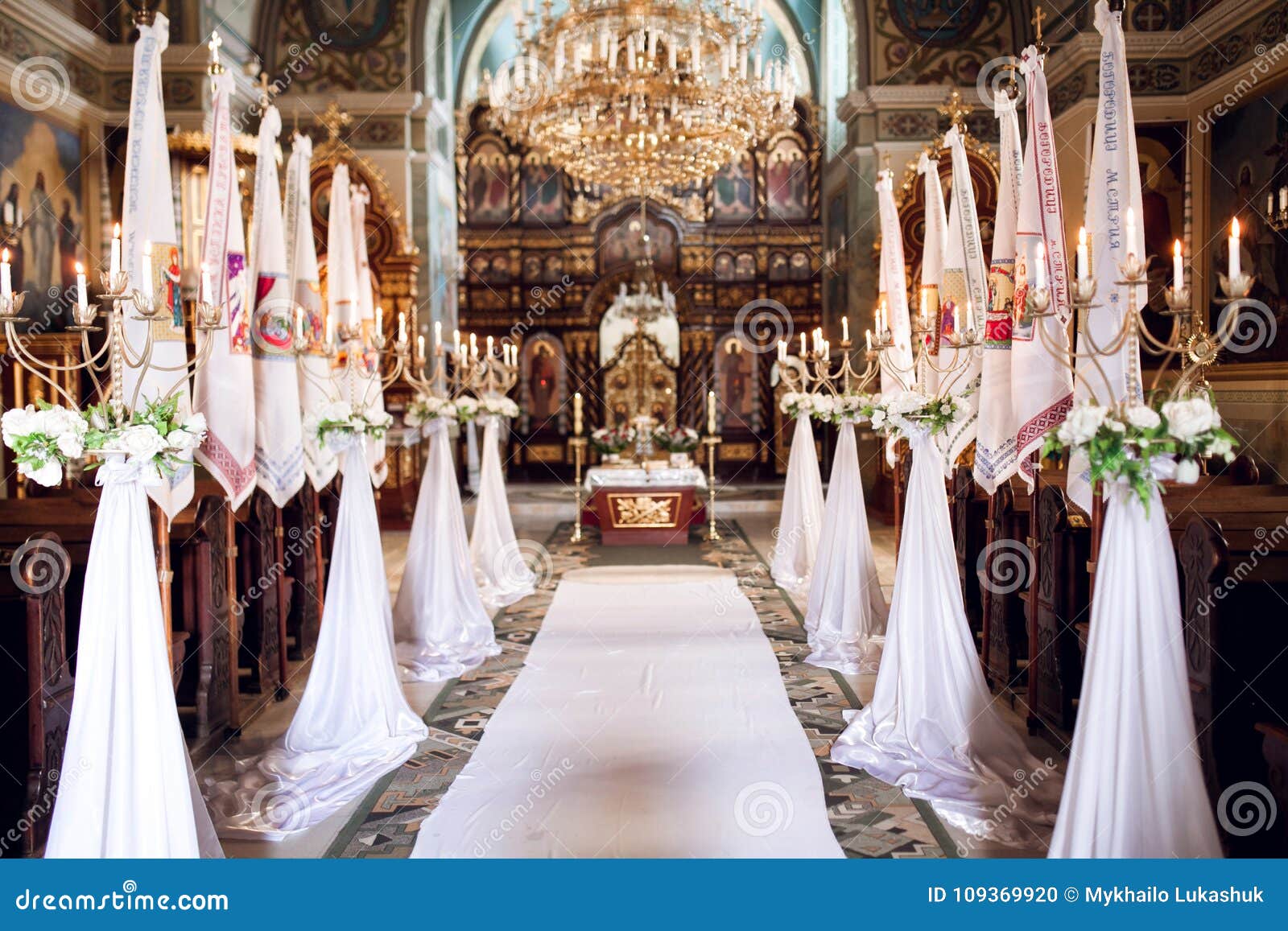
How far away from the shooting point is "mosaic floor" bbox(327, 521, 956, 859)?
4.00 meters

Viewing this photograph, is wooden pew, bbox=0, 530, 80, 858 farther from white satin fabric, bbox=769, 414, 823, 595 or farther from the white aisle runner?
white satin fabric, bbox=769, 414, 823, 595

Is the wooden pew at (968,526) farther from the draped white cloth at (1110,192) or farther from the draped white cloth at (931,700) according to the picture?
the draped white cloth at (1110,192)

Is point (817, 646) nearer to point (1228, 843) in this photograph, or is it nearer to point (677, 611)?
point (677, 611)

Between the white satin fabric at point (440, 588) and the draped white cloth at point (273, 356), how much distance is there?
4.47 feet

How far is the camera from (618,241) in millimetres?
18062

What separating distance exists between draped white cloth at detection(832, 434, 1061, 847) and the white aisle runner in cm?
37

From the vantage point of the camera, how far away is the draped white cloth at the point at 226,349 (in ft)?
17.7

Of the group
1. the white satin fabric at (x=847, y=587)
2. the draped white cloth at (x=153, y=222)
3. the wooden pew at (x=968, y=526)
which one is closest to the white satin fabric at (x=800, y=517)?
the white satin fabric at (x=847, y=587)

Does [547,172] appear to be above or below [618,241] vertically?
above

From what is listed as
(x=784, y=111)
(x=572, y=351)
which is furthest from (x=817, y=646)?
(x=572, y=351)

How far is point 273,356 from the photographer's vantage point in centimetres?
613

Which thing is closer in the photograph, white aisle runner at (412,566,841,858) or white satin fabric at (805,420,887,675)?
white aisle runner at (412,566,841,858)

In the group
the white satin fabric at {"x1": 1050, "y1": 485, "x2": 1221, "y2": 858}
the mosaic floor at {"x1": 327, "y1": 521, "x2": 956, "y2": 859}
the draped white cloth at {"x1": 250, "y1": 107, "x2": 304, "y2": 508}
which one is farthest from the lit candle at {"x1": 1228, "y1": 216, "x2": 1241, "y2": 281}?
Answer: the draped white cloth at {"x1": 250, "y1": 107, "x2": 304, "y2": 508}

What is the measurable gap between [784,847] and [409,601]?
13.5 feet
